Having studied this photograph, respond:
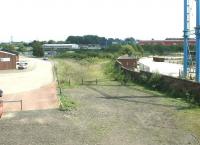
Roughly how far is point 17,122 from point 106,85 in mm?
15620

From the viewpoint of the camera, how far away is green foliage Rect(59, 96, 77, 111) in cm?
2119

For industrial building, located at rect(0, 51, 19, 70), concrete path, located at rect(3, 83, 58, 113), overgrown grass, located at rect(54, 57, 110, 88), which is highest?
industrial building, located at rect(0, 51, 19, 70)

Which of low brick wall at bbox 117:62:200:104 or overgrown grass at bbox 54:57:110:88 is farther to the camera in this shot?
overgrown grass at bbox 54:57:110:88

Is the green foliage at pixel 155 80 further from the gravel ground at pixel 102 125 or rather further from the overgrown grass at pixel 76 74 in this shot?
the overgrown grass at pixel 76 74

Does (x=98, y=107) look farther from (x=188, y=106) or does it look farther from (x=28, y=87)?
(x=28, y=87)

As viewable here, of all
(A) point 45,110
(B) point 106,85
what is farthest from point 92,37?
(A) point 45,110

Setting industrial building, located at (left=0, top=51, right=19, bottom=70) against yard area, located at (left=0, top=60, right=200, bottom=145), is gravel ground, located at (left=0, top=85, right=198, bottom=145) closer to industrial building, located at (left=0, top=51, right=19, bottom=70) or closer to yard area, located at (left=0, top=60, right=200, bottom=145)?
yard area, located at (left=0, top=60, right=200, bottom=145)

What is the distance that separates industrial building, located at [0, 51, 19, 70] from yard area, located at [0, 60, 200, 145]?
31963 mm

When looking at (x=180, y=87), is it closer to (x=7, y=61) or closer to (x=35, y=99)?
(x=35, y=99)

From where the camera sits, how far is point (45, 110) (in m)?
21.0

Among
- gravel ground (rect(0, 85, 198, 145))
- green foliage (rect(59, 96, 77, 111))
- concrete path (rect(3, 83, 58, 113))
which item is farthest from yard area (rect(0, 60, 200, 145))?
concrete path (rect(3, 83, 58, 113))

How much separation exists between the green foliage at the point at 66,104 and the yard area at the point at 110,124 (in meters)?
0.34

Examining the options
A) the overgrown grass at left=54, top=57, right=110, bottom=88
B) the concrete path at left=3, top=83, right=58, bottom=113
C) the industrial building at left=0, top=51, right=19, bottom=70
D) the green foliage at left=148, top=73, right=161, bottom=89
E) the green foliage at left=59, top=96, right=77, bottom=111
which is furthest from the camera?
the industrial building at left=0, top=51, right=19, bottom=70

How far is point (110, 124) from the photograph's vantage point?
17.4 metres
